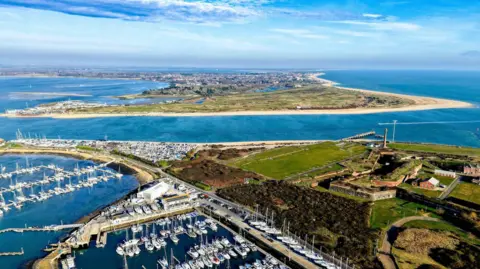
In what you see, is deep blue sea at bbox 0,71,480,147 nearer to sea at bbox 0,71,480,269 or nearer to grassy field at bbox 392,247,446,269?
sea at bbox 0,71,480,269

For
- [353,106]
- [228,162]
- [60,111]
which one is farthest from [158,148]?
[353,106]

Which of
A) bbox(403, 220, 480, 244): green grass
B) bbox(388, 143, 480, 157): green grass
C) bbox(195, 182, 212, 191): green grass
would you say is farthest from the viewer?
bbox(388, 143, 480, 157): green grass

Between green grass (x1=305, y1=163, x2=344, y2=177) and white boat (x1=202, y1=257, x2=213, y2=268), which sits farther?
green grass (x1=305, y1=163, x2=344, y2=177)

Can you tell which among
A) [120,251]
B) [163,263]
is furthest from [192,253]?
[120,251]

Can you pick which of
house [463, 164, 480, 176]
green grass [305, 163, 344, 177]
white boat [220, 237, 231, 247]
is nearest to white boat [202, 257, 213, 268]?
white boat [220, 237, 231, 247]

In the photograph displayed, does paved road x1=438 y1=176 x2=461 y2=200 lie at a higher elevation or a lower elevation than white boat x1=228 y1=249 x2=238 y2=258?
higher

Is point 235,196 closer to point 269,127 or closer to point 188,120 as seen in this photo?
point 269,127

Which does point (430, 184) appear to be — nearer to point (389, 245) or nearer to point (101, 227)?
point (389, 245)
